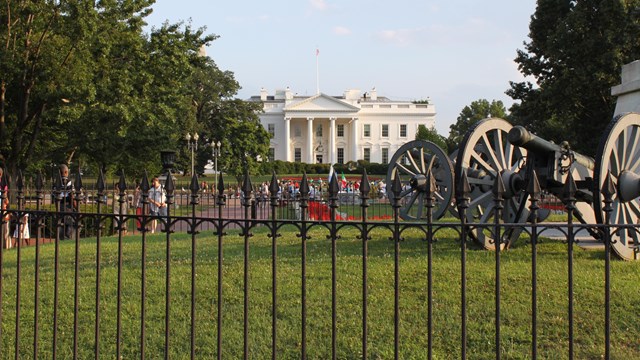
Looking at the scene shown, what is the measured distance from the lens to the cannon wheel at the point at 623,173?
22.7ft

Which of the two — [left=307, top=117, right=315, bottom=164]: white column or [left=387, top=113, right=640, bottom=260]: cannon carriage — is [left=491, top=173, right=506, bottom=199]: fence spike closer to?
[left=387, top=113, right=640, bottom=260]: cannon carriage

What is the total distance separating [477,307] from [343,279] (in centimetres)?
162

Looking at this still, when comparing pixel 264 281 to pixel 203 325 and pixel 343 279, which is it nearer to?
pixel 343 279

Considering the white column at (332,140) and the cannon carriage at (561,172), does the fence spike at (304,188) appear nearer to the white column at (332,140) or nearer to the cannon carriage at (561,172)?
the cannon carriage at (561,172)

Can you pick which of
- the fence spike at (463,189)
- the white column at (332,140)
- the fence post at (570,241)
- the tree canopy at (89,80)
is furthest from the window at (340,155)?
the fence post at (570,241)

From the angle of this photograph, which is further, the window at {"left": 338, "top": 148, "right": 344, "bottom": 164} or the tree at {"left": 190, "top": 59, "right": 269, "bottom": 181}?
the window at {"left": 338, "top": 148, "right": 344, "bottom": 164}

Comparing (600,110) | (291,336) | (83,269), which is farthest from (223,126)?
(291,336)

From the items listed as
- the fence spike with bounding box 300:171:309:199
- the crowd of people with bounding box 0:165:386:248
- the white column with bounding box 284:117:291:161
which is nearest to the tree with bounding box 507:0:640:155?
the crowd of people with bounding box 0:165:386:248

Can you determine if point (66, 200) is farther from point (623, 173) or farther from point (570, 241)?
point (623, 173)

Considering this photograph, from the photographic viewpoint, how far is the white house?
83000mm

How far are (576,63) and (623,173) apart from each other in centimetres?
1842

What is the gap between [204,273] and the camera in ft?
23.1

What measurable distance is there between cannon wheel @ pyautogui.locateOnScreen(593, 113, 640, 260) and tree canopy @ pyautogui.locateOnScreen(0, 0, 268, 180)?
41.8ft

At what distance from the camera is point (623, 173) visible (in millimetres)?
7133
